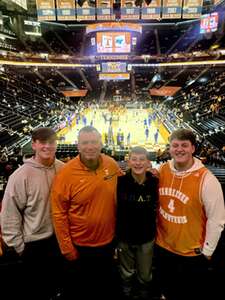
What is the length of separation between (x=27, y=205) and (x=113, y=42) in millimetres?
17686

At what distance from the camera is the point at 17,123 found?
21406 mm

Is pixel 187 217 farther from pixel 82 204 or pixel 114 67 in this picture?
pixel 114 67

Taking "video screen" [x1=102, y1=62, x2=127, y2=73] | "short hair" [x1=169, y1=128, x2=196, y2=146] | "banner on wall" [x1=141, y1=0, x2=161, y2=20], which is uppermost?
"banner on wall" [x1=141, y1=0, x2=161, y2=20]

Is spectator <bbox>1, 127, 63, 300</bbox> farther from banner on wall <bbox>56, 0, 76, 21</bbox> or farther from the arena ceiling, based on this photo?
the arena ceiling

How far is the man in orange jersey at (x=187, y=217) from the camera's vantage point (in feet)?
8.09

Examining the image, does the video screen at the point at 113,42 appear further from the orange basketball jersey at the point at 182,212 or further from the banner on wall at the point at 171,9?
the orange basketball jersey at the point at 182,212

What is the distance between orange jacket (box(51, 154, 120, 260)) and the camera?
2.64 m

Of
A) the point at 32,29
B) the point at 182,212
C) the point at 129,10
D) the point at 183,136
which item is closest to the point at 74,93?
the point at 32,29

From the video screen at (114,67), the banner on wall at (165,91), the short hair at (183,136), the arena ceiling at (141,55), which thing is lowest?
the short hair at (183,136)

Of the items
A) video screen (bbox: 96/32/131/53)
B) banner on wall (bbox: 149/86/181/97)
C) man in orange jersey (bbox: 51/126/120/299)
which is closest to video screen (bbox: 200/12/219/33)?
banner on wall (bbox: 149/86/181/97)

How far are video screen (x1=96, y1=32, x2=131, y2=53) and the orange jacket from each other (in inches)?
678

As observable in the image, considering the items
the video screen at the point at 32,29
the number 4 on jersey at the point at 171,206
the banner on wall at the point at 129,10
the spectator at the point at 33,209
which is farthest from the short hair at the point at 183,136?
the video screen at the point at 32,29

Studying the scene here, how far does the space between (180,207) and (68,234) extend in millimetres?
1081

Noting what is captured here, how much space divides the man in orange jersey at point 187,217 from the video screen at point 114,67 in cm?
1964
